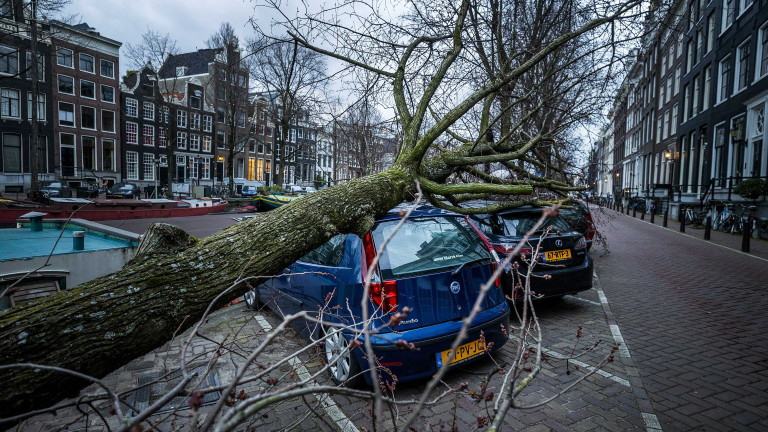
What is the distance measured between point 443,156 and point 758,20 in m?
22.6

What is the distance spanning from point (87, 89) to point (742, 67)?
49215 mm

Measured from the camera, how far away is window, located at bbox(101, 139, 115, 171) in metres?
40.2

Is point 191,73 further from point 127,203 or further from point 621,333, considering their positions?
point 621,333

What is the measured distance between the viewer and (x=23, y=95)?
1314 inches

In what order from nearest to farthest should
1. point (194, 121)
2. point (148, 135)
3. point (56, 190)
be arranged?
point (56, 190), point (148, 135), point (194, 121)

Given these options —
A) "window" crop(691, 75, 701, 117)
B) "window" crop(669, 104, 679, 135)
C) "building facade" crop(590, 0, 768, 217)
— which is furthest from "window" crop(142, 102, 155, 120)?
"window" crop(669, 104, 679, 135)

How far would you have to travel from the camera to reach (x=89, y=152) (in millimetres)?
39219

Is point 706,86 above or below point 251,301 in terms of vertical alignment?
above

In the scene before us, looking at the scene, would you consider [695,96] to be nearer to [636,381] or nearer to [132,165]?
[636,381]

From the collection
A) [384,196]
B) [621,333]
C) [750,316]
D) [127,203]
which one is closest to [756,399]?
[621,333]

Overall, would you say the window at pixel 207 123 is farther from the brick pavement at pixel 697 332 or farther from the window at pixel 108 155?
the brick pavement at pixel 697 332

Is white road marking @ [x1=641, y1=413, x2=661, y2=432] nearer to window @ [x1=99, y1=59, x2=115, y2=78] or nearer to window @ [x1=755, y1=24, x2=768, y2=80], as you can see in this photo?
window @ [x1=755, y1=24, x2=768, y2=80]

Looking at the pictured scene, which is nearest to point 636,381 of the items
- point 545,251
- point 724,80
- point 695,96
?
point 545,251

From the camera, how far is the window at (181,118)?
153 ft
